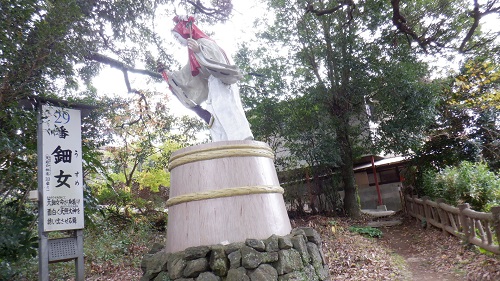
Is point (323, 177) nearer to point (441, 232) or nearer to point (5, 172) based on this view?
point (441, 232)

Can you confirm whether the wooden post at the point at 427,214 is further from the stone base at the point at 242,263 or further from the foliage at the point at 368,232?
the stone base at the point at 242,263

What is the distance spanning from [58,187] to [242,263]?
278 cm

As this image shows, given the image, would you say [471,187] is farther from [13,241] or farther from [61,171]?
[13,241]

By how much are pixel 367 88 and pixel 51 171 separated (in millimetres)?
A: 8699

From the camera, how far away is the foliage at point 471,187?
8727 mm

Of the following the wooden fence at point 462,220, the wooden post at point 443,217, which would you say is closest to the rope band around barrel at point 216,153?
the wooden fence at point 462,220

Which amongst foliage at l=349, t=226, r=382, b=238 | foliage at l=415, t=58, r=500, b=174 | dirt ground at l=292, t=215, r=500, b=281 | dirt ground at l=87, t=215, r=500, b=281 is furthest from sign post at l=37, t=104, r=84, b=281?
foliage at l=415, t=58, r=500, b=174

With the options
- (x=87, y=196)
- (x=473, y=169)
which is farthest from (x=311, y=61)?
(x=87, y=196)

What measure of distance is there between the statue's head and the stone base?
9.88 feet

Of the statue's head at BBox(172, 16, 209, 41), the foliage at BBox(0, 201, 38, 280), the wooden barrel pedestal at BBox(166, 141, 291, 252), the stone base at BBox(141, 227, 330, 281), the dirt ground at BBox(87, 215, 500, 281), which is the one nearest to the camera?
the stone base at BBox(141, 227, 330, 281)

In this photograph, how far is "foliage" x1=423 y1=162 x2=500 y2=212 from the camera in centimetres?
873

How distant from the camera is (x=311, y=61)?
11891 mm

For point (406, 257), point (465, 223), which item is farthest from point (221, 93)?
point (406, 257)

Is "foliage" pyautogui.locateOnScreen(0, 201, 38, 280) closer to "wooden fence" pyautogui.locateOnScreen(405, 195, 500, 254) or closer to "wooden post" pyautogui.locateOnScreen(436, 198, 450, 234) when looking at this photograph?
"wooden fence" pyautogui.locateOnScreen(405, 195, 500, 254)
